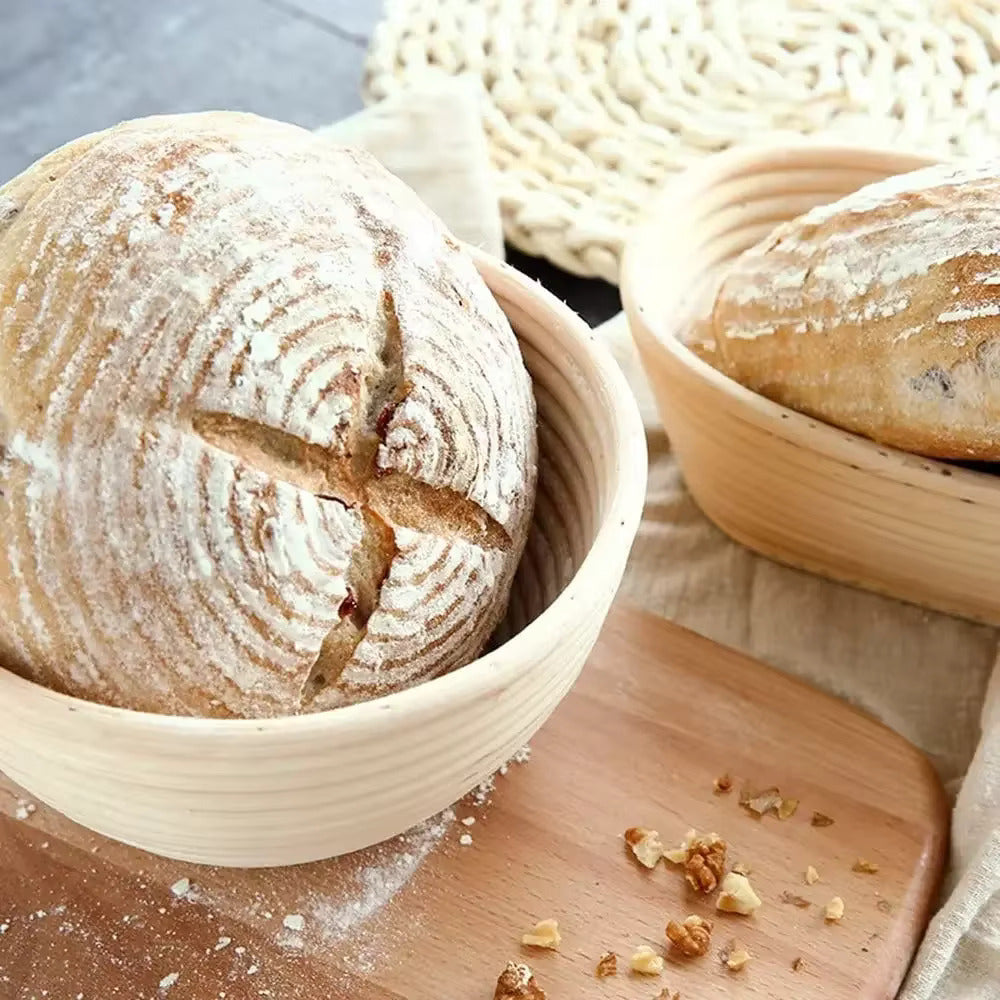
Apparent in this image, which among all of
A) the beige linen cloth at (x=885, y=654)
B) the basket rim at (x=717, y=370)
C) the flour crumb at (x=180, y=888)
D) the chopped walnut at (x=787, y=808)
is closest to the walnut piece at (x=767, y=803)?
the chopped walnut at (x=787, y=808)

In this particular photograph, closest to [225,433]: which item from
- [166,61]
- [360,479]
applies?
[360,479]

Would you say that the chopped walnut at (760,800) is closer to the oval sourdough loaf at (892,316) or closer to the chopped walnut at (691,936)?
the chopped walnut at (691,936)

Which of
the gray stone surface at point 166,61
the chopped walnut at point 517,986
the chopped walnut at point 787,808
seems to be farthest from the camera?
the gray stone surface at point 166,61

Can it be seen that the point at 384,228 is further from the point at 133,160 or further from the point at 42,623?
the point at 42,623

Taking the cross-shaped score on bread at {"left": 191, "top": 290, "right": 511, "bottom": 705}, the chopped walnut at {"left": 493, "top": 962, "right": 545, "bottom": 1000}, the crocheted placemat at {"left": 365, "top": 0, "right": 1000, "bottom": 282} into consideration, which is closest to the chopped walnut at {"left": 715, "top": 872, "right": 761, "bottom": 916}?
the chopped walnut at {"left": 493, "top": 962, "right": 545, "bottom": 1000}

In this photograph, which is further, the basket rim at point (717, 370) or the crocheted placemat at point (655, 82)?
the crocheted placemat at point (655, 82)

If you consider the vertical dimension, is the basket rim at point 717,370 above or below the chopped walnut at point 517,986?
above

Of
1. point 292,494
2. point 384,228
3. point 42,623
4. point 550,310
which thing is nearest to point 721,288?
point 550,310
